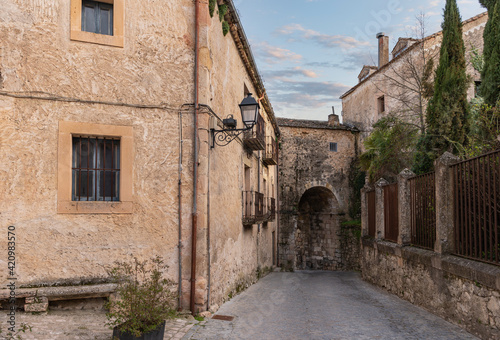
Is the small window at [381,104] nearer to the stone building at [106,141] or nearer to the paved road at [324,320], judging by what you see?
the paved road at [324,320]

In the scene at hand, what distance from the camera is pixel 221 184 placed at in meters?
8.50

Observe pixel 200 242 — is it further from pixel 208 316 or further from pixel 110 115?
pixel 110 115

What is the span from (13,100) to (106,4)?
2.26 m

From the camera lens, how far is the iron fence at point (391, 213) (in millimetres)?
10723

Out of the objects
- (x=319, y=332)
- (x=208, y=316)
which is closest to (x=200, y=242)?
(x=208, y=316)

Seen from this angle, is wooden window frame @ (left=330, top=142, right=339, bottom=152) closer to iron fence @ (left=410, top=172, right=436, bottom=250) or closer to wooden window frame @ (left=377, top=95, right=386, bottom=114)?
wooden window frame @ (left=377, top=95, right=386, bottom=114)

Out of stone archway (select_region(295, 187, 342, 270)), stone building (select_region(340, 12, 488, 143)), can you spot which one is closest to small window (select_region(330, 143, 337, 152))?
stone building (select_region(340, 12, 488, 143))

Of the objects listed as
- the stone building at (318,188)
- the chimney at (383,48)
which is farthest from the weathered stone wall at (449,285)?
the chimney at (383,48)

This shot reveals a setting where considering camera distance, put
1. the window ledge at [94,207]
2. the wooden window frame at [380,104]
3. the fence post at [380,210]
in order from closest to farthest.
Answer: the window ledge at [94,207]
the fence post at [380,210]
the wooden window frame at [380,104]

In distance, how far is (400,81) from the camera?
20719mm

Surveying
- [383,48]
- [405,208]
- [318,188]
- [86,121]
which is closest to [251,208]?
[405,208]

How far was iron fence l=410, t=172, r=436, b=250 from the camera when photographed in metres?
8.20

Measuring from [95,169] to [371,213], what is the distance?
386 inches

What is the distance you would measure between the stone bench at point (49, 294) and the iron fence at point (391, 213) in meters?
7.29
